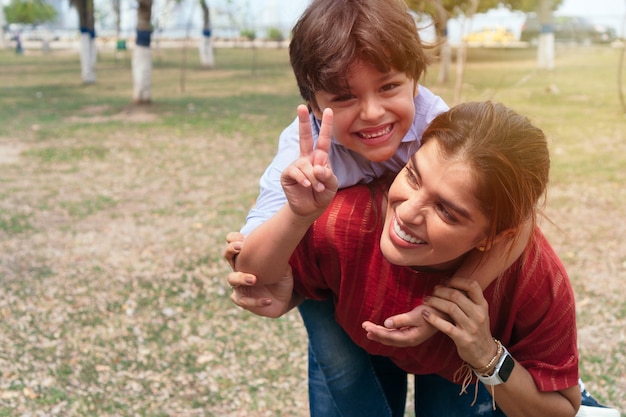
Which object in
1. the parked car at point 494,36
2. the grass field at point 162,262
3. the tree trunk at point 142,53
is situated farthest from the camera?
the parked car at point 494,36

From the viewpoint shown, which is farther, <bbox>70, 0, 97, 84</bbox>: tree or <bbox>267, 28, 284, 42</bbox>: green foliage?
<bbox>267, 28, 284, 42</bbox>: green foliage

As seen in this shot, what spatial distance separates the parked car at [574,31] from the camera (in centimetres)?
3653

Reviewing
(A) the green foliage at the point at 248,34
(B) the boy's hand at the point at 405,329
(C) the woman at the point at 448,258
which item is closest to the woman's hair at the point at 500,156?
(C) the woman at the point at 448,258

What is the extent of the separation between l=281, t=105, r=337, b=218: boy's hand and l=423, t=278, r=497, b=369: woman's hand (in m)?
0.33

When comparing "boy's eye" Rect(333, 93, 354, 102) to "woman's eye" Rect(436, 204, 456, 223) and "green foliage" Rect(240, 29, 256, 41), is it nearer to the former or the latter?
"woman's eye" Rect(436, 204, 456, 223)

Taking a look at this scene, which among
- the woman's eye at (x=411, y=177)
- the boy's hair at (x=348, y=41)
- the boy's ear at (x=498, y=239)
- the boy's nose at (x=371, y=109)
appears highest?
the boy's hair at (x=348, y=41)

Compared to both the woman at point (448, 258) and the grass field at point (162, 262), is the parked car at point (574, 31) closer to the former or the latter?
the grass field at point (162, 262)

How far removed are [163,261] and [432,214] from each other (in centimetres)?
452

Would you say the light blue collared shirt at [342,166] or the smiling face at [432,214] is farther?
the light blue collared shirt at [342,166]

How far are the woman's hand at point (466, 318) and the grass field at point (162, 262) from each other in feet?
1.72

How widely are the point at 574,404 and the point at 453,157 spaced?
696 millimetres

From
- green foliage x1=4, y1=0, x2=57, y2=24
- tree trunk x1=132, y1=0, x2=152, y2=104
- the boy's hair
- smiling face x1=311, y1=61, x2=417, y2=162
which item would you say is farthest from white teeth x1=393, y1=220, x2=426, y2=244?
green foliage x1=4, y1=0, x2=57, y2=24

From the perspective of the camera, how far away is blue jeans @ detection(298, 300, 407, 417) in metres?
1.94

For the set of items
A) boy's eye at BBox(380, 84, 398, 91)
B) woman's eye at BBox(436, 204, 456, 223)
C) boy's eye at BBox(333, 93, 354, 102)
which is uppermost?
boy's eye at BBox(380, 84, 398, 91)
